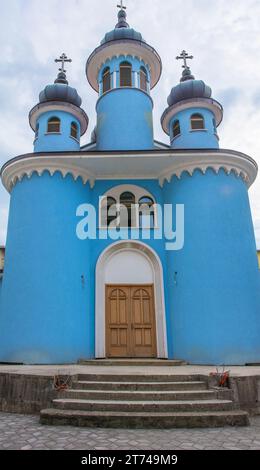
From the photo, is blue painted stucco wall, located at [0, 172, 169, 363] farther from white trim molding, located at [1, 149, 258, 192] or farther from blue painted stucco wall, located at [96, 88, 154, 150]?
blue painted stucco wall, located at [96, 88, 154, 150]

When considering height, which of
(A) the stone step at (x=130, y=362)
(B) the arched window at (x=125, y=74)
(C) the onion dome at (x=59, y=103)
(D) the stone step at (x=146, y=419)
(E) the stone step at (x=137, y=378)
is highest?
(B) the arched window at (x=125, y=74)

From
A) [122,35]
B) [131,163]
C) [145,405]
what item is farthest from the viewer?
[122,35]

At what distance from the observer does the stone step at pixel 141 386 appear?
6426mm

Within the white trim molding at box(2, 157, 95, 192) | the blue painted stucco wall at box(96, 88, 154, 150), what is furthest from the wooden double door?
the blue painted stucco wall at box(96, 88, 154, 150)

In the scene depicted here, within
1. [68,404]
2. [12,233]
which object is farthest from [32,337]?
[68,404]

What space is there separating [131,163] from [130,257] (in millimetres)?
3223

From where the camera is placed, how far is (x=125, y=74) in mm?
14617

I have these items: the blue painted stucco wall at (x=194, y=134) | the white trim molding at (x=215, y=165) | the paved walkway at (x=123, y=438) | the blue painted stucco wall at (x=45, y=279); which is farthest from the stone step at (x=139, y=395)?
the blue painted stucco wall at (x=194, y=134)

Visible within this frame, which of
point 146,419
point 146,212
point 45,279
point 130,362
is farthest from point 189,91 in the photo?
point 146,419

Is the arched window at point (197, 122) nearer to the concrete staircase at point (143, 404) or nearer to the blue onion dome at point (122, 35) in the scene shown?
the blue onion dome at point (122, 35)

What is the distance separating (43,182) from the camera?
11.4m

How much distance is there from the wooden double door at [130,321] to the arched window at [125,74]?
8.63 m

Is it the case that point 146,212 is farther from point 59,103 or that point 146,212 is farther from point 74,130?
point 59,103
